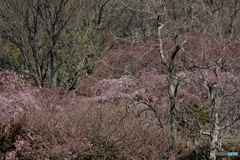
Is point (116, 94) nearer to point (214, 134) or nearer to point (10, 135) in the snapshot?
point (10, 135)

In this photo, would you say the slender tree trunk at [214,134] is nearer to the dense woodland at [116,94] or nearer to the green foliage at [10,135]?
the dense woodland at [116,94]

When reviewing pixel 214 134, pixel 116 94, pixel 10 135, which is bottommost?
pixel 10 135

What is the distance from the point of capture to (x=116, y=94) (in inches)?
419

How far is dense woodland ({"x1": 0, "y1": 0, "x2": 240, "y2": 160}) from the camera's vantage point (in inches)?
271

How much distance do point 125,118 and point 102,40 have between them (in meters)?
10.4

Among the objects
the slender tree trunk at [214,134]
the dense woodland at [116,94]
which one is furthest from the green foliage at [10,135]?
the slender tree trunk at [214,134]

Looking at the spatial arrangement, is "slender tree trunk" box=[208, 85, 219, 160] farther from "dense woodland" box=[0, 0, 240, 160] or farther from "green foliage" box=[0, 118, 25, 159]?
"green foliage" box=[0, 118, 25, 159]

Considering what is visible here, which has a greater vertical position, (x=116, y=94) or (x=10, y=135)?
(x=116, y=94)

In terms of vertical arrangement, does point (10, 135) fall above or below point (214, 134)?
below

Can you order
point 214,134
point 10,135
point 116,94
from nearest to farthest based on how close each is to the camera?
point 214,134
point 10,135
point 116,94

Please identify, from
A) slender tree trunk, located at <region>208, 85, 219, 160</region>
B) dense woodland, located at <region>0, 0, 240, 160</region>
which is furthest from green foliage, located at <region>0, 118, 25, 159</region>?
slender tree trunk, located at <region>208, 85, 219, 160</region>

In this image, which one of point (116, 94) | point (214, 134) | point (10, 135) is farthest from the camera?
point (116, 94)

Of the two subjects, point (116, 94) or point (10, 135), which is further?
point (116, 94)

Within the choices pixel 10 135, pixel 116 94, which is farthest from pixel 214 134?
pixel 116 94
